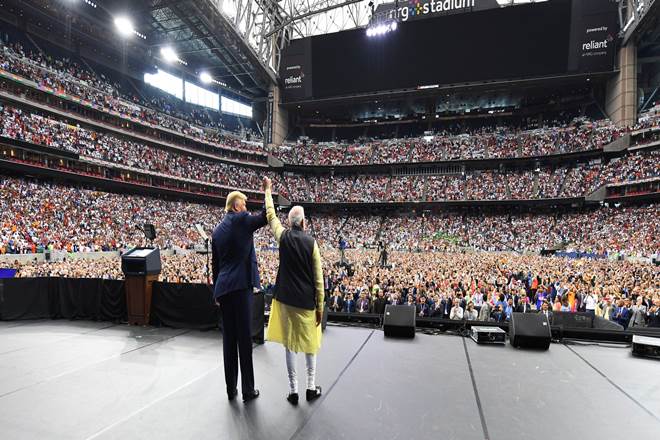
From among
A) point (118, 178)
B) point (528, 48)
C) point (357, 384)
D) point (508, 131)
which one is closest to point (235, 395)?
point (357, 384)

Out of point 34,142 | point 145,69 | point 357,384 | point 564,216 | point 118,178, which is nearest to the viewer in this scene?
point 357,384

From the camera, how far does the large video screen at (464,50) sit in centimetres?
3991

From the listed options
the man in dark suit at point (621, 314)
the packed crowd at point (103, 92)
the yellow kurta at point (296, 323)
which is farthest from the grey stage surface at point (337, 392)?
the packed crowd at point (103, 92)

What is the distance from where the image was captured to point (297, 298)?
351 centimetres

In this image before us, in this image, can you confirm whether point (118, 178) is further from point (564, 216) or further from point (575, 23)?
point (575, 23)

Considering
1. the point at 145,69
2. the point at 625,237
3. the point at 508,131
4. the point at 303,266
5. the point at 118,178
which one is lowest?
the point at 625,237

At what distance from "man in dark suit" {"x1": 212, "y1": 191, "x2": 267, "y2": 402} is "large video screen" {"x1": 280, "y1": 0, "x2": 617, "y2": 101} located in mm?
47191

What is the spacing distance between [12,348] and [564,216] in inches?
1785

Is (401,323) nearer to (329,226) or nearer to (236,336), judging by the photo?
(236,336)

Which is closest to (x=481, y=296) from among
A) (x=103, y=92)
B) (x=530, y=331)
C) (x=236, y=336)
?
(x=530, y=331)

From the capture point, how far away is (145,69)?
4578cm

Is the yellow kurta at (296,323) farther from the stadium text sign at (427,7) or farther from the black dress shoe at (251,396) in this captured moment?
the stadium text sign at (427,7)

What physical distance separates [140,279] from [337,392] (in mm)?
4175

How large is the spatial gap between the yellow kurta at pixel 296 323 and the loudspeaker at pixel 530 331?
11.8 feet
